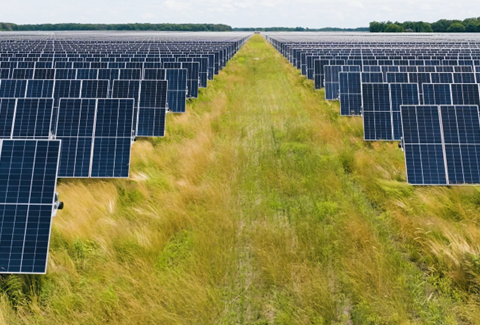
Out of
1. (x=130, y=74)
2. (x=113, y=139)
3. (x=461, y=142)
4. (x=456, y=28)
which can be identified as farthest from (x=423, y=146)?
(x=456, y=28)

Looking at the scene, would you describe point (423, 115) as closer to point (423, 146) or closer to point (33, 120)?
point (423, 146)

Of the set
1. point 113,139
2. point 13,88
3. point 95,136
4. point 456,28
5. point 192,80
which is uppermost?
point 456,28

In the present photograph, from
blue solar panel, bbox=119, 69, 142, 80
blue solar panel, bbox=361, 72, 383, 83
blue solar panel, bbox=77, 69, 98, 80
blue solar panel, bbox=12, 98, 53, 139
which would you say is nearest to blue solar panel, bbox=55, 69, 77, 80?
blue solar panel, bbox=77, 69, 98, 80

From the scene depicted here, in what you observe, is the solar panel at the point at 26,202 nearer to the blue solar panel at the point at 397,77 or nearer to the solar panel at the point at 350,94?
the solar panel at the point at 350,94

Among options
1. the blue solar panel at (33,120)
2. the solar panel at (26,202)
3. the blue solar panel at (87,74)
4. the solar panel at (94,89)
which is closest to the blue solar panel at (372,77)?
the solar panel at (94,89)

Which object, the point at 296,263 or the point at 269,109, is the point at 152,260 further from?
the point at 269,109

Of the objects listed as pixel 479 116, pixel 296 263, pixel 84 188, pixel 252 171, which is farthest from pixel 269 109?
pixel 296 263
